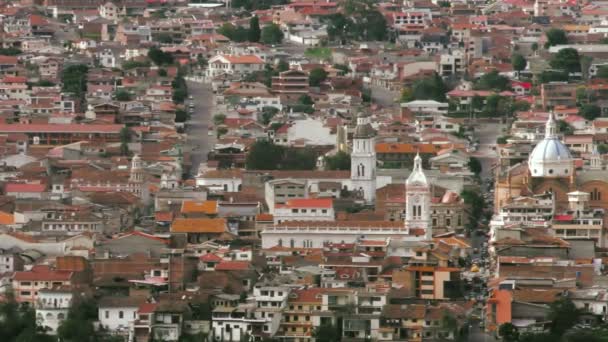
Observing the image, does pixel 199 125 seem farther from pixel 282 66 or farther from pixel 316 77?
pixel 282 66

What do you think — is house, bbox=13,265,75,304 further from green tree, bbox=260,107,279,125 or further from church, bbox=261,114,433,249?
green tree, bbox=260,107,279,125

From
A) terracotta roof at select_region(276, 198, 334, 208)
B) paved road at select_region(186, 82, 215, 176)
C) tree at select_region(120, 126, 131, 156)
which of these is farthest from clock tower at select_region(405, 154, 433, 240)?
tree at select_region(120, 126, 131, 156)

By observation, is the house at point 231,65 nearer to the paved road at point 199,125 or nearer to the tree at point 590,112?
the paved road at point 199,125

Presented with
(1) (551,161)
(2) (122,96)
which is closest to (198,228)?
(1) (551,161)

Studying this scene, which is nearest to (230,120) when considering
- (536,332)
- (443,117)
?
(443,117)

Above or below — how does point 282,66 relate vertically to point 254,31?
below

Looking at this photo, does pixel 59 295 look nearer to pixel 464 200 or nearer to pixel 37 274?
pixel 37 274
